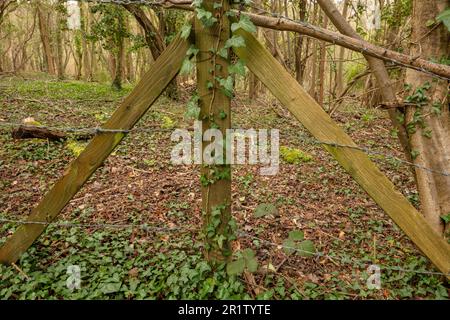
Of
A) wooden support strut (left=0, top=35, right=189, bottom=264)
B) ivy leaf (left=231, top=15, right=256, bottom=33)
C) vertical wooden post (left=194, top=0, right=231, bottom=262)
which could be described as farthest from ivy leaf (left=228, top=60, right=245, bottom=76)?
wooden support strut (left=0, top=35, right=189, bottom=264)

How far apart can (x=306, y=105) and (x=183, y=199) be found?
8.06 ft

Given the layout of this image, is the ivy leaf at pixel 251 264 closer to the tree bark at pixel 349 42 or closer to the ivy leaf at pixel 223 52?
the ivy leaf at pixel 223 52

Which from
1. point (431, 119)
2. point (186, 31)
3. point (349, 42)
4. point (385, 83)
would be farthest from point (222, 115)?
point (431, 119)

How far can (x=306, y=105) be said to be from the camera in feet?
6.66

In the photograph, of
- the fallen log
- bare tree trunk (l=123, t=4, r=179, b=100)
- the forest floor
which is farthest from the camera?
bare tree trunk (l=123, t=4, r=179, b=100)

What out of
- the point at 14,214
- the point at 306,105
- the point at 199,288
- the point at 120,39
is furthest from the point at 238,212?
the point at 120,39

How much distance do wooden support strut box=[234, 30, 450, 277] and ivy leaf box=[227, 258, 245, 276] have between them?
101 centimetres

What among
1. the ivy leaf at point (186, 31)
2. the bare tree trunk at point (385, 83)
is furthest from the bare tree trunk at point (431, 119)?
the ivy leaf at point (186, 31)

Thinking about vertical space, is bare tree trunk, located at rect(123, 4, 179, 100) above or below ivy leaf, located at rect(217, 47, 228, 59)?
above

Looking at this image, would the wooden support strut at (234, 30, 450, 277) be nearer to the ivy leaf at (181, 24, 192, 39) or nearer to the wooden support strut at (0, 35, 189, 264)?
the ivy leaf at (181, 24, 192, 39)

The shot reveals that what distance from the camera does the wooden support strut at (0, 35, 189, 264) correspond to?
205cm

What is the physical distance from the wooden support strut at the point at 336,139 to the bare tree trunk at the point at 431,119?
0.64 meters

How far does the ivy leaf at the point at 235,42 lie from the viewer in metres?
1.89

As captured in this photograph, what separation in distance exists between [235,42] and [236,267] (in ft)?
5.15
